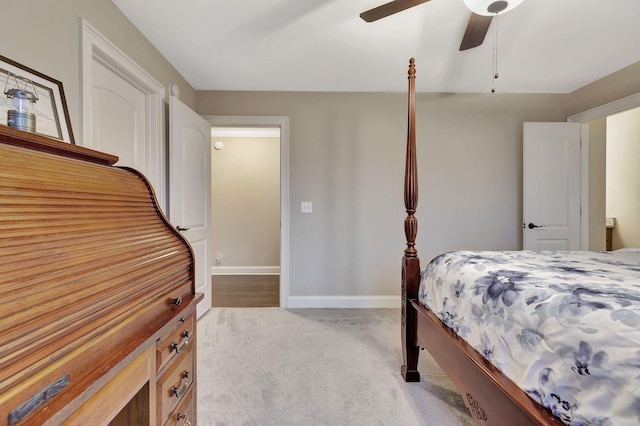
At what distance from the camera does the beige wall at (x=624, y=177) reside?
11.0ft

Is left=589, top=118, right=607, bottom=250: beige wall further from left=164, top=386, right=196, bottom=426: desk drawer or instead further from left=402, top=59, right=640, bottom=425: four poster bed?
left=164, top=386, right=196, bottom=426: desk drawer

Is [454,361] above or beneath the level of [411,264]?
beneath

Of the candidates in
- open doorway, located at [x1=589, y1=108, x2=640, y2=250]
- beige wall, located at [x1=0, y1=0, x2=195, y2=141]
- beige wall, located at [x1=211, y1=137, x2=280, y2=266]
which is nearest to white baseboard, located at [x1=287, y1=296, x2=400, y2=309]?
beige wall, located at [x1=211, y1=137, x2=280, y2=266]

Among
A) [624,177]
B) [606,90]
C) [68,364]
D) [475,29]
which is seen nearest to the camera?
[68,364]

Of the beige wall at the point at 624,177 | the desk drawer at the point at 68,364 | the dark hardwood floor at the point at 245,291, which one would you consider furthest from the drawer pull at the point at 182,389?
the beige wall at the point at 624,177

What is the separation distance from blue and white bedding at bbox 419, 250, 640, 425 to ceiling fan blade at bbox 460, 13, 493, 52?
1.41 m

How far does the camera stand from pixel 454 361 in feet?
3.75

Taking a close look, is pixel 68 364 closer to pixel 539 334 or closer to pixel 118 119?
pixel 539 334

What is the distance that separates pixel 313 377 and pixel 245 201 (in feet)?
10.4

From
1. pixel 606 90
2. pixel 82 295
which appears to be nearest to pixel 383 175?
pixel 606 90

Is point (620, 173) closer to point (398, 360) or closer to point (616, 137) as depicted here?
point (616, 137)

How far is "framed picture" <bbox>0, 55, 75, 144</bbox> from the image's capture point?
3.20ft

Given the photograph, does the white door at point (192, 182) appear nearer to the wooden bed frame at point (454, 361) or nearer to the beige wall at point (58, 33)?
the beige wall at point (58, 33)

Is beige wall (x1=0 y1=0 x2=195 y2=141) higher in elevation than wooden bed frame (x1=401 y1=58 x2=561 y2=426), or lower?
higher
